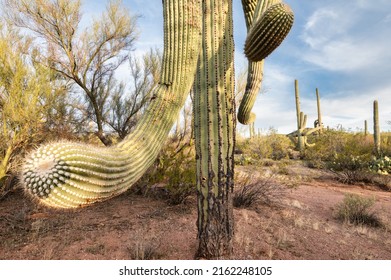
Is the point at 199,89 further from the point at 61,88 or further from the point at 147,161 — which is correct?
the point at 61,88

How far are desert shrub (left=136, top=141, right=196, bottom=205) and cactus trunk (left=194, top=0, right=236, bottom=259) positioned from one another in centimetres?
300

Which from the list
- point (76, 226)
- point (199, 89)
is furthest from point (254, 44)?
point (76, 226)

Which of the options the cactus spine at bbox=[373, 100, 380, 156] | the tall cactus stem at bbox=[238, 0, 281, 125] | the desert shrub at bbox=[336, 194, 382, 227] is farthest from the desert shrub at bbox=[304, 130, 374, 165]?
the tall cactus stem at bbox=[238, 0, 281, 125]

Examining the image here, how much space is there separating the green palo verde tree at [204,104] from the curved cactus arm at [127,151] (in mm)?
11

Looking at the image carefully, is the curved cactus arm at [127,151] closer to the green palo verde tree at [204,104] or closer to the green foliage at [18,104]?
the green palo verde tree at [204,104]

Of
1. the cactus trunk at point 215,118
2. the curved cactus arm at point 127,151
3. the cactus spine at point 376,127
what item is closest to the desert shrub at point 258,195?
the cactus trunk at point 215,118

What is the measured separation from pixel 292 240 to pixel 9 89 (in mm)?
7374

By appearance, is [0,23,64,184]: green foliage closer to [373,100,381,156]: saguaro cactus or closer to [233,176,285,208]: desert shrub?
[233,176,285,208]: desert shrub

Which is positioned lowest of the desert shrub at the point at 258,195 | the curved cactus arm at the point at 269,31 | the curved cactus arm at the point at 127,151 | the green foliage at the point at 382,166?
the desert shrub at the point at 258,195

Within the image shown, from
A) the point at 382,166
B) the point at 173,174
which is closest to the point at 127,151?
the point at 173,174

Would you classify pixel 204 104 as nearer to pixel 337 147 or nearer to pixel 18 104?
pixel 18 104

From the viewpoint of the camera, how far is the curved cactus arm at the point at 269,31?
2.83 m

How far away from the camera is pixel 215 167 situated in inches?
134

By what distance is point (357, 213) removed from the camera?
6062 mm
